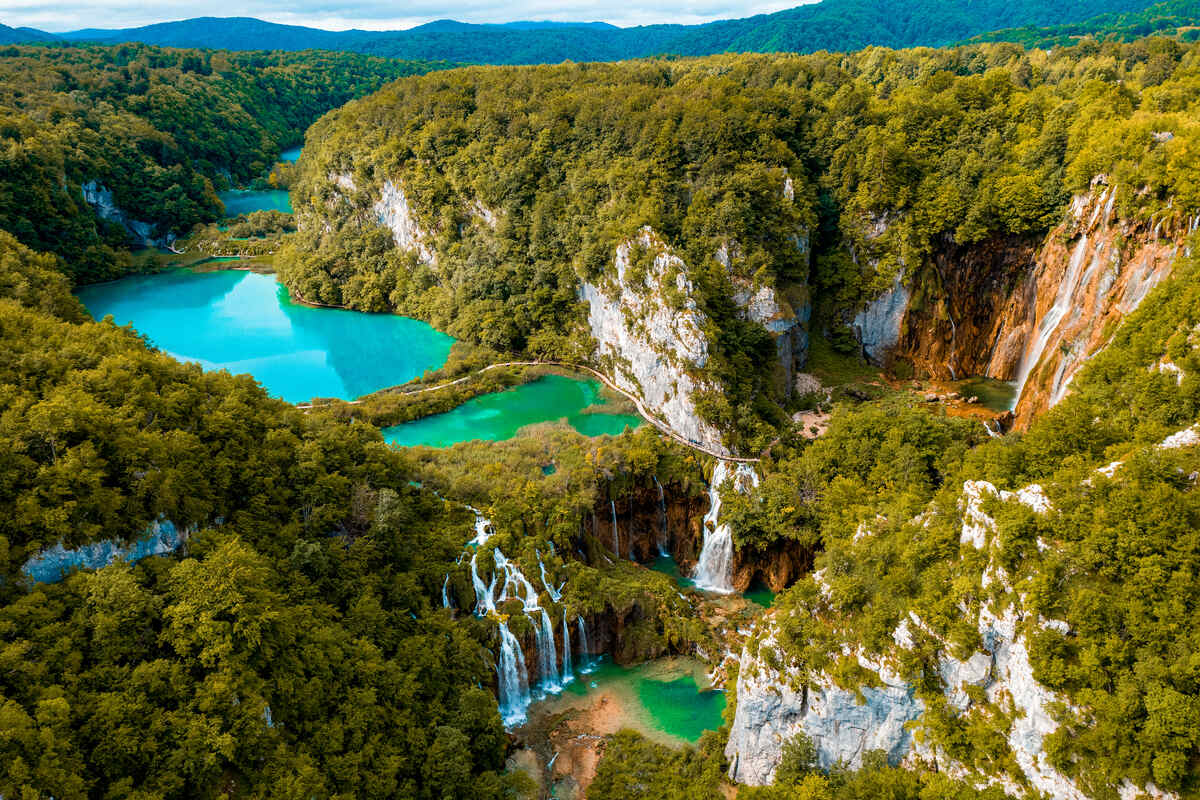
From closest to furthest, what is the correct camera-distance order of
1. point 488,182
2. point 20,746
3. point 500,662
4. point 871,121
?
point 20,746 → point 500,662 → point 871,121 → point 488,182

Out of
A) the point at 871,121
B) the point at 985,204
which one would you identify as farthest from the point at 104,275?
the point at 985,204

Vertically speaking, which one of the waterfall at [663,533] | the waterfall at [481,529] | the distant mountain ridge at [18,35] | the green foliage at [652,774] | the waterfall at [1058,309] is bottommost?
the waterfall at [663,533]

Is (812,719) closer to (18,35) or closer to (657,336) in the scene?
(657,336)

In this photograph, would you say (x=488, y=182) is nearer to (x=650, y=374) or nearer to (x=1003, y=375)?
(x=650, y=374)

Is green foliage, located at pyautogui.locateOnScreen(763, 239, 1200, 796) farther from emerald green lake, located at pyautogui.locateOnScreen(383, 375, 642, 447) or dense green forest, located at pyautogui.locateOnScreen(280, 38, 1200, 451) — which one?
emerald green lake, located at pyautogui.locateOnScreen(383, 375, 642, 447)

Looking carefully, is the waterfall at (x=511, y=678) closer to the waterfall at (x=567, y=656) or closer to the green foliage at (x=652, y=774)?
the waterfall at (x=567, y=656)

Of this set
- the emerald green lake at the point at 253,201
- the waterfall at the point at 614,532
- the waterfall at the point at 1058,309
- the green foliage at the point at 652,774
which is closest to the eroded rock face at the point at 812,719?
the green foliage at the point at 652,774

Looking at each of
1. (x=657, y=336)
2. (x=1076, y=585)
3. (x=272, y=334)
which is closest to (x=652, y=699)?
(x=1076, y=585)
